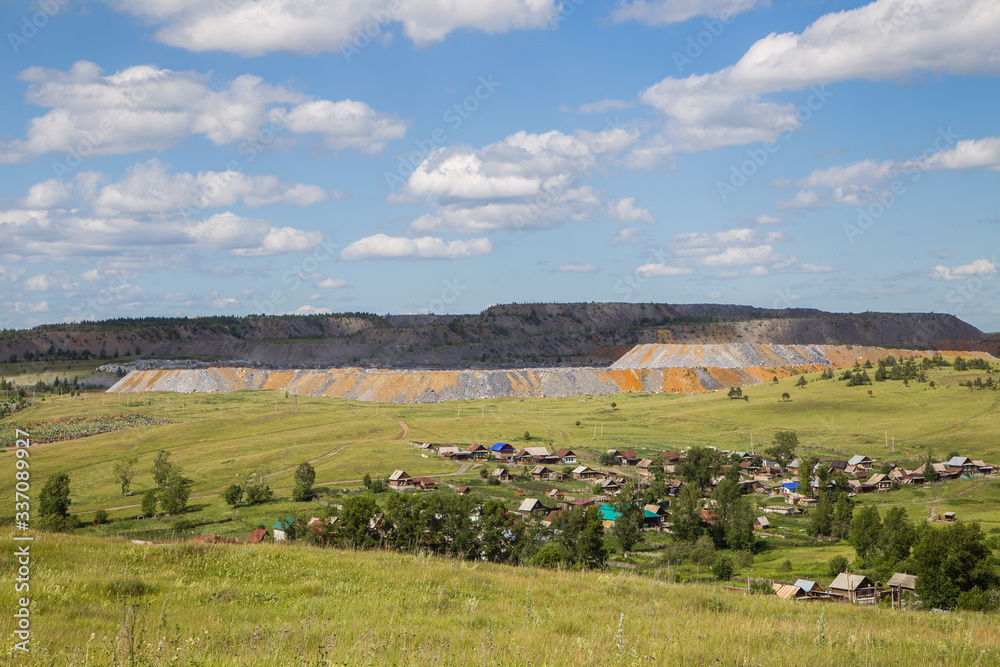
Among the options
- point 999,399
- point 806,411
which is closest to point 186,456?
point 806,411

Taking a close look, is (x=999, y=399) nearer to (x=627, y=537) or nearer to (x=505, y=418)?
(x=505, y=418)

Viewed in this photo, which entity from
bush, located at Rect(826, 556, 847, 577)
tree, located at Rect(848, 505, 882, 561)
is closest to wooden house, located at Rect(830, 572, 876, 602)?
bush, located at Rect(826, 556, 847, 577)

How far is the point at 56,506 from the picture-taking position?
5347 cm

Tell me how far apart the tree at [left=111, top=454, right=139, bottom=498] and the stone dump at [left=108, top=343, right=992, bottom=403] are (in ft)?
236

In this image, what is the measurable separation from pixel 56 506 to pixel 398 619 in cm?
5450

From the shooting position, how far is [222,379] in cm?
16488

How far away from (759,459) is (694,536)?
3239 cm

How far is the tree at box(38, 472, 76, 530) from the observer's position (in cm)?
4944

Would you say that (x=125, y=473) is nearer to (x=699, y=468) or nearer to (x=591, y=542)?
(x=591, y=542)

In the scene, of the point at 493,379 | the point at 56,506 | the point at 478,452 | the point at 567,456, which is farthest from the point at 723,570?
the point at 493,379

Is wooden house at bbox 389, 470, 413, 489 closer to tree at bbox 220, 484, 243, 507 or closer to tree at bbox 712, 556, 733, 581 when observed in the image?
tree at bbox 220, 484, 243, 507

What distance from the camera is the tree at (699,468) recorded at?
75.4 m

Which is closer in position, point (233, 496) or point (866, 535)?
point (866, 535)

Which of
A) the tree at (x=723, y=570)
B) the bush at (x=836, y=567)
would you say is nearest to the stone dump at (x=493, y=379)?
the tree at (x=723, y=570)
